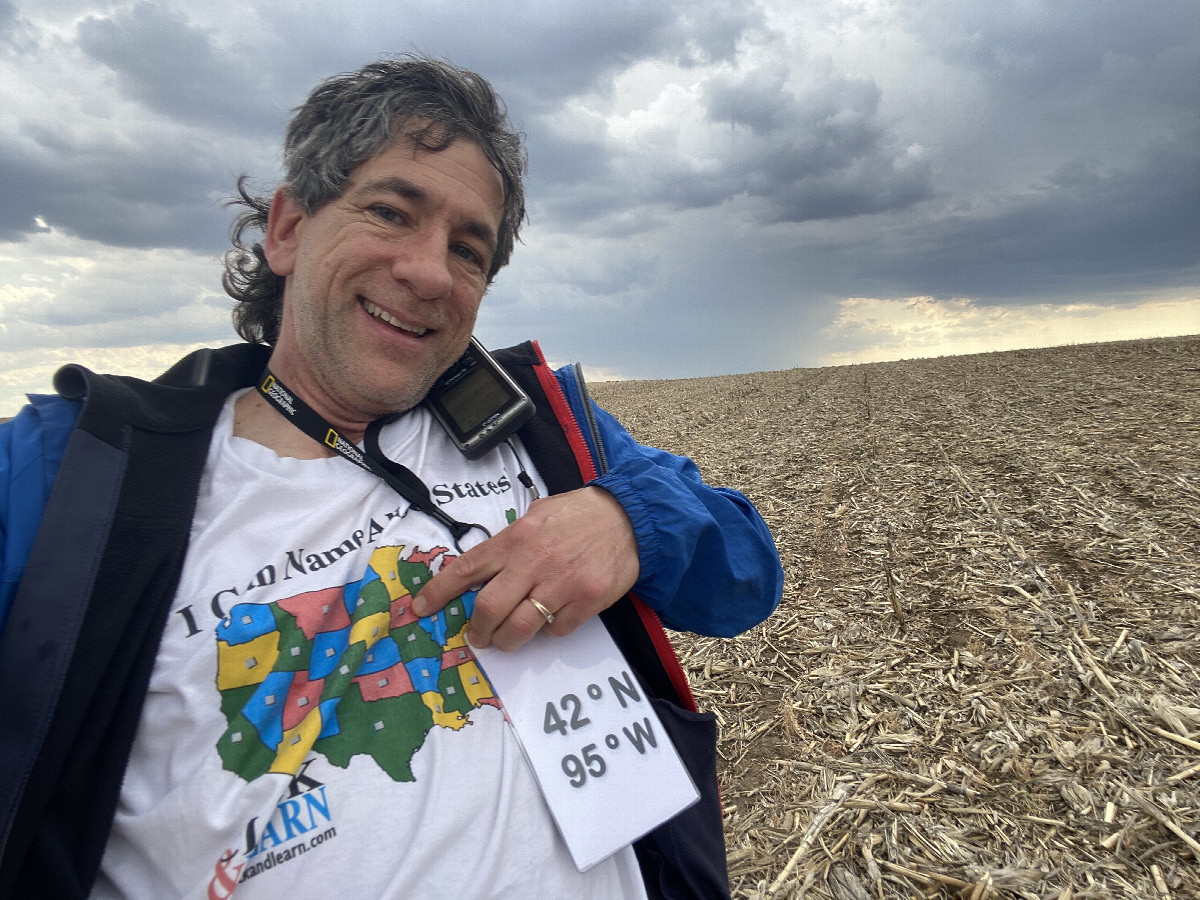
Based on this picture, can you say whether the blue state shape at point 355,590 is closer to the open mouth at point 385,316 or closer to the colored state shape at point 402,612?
the colored state shape at point 402,612

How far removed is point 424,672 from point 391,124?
1.66 metres

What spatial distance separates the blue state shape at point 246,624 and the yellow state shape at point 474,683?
45cm

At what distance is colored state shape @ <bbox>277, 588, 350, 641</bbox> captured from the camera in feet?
5.15

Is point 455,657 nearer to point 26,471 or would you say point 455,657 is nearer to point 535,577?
point 535,577

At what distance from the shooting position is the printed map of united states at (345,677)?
1.43 m

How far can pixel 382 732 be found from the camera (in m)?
1.47

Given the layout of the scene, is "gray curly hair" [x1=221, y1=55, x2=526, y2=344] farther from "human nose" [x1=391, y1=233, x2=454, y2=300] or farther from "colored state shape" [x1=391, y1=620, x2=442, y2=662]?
"colored state shape" [x1=391, y1=620, x2=442, y2=662]

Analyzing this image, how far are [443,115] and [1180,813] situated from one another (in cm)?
378

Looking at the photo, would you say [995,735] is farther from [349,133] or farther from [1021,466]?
[1021,466]

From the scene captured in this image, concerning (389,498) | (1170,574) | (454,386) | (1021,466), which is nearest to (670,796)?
(389,498)

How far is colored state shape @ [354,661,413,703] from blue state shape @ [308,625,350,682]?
7 cm

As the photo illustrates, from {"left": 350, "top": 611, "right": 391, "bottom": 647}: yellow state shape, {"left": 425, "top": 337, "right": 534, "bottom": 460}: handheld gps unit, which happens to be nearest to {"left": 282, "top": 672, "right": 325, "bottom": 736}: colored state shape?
{"left": 350, "top": 611, "right": 391, "bottom": 647}: yellow state shape

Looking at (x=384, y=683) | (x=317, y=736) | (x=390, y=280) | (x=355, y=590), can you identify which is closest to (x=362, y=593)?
(x=355, y=590)

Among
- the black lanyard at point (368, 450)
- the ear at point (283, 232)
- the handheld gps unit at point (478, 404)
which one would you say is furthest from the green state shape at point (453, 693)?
the ear at point (283, 232)
